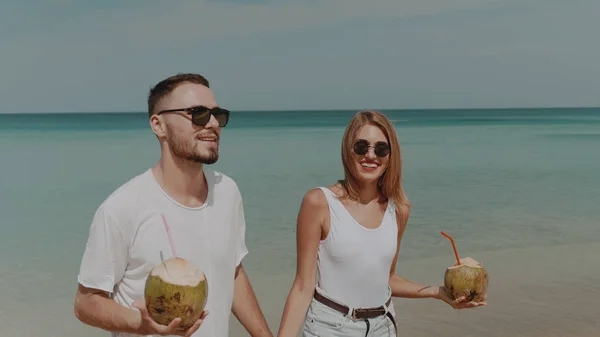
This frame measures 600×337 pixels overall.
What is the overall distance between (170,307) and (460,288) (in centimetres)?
161

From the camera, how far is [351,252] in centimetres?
337

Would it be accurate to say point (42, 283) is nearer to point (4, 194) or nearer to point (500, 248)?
point (500, 248)

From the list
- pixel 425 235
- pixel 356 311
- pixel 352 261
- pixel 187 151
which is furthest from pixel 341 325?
pixel 425 235

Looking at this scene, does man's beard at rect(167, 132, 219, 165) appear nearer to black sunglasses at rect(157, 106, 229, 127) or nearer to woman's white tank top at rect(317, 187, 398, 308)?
black sunglasses at rect(157, 106, 229, 127)

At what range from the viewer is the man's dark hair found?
2871 millimetres

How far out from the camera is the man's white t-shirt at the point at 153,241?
2.57m

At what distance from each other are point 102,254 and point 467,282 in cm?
176

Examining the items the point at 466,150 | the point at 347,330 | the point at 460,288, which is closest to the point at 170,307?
the point at 347,330

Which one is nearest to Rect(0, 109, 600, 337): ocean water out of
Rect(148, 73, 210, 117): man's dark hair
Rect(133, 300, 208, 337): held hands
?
Rect(148, 73, 210, 117): man's dark hair

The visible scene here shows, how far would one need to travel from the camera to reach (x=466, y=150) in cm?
2984

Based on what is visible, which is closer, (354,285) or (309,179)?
(354,285)

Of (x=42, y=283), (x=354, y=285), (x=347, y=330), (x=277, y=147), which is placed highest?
(x=277, y=147)

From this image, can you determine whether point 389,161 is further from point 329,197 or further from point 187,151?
point 187,151

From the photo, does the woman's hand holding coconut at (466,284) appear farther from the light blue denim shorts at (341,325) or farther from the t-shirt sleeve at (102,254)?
the t-shirt sleeve at (102,254)
